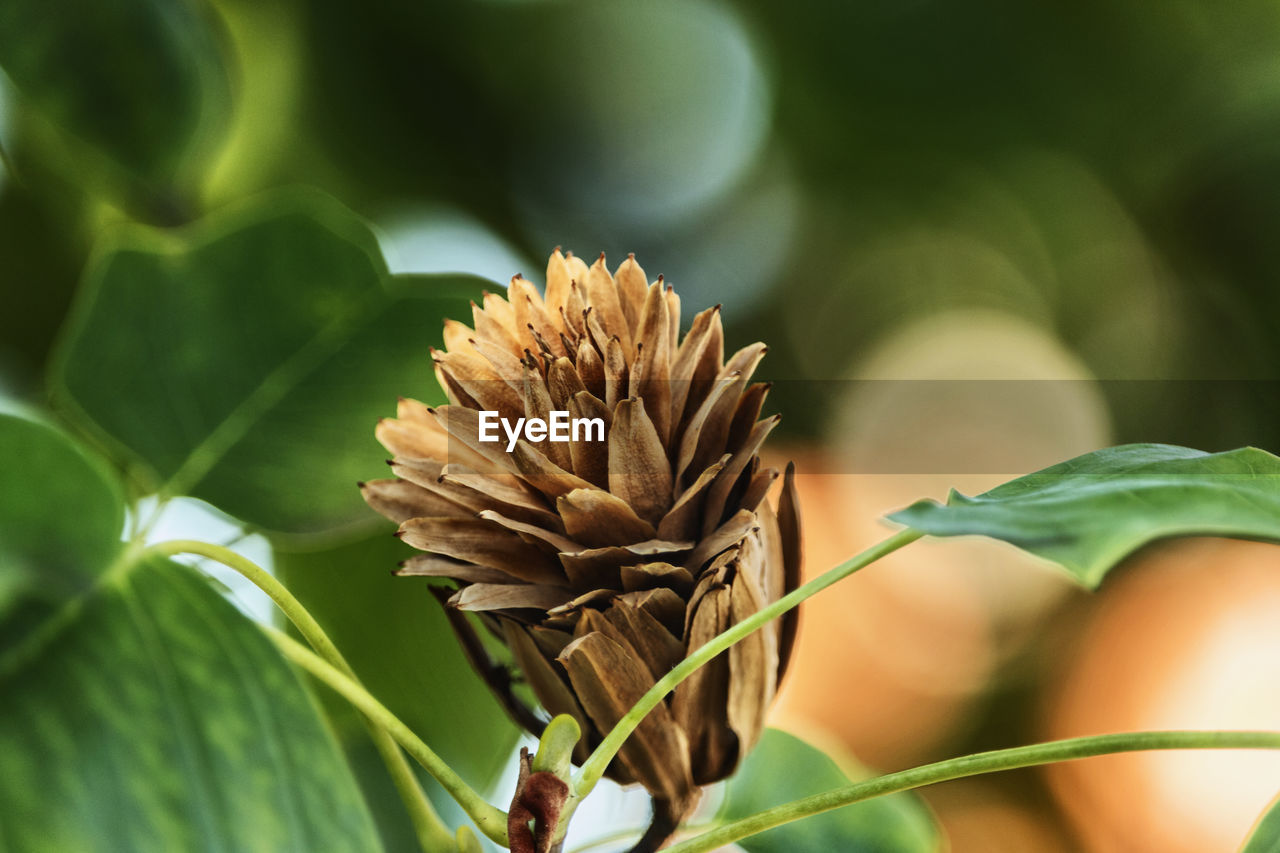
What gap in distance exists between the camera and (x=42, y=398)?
255mm

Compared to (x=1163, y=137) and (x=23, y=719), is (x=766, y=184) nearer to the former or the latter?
(x=1163, y=137)

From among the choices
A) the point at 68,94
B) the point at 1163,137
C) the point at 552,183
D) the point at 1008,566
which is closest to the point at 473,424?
the point at 68,94

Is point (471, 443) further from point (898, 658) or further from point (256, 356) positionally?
point (898, 658)

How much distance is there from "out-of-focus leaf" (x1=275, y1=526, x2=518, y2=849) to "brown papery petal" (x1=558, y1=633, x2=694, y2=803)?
123 mm

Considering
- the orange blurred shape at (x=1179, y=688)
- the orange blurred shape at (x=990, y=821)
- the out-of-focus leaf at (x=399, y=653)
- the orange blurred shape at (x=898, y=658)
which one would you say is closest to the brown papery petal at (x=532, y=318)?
the out-of-focus leaf at (x=399, y=653)

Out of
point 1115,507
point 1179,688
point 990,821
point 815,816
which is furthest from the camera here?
point 990,821

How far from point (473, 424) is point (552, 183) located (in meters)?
0.39

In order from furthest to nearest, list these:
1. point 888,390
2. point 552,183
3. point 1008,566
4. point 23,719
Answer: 1. point 1008,566
2. point 552,183
3. point 888,390
4. point 23,719

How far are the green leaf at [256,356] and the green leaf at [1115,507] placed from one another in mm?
142

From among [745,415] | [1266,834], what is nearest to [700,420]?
[745,415]

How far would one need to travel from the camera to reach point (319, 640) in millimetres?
148

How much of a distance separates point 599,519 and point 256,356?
12cm

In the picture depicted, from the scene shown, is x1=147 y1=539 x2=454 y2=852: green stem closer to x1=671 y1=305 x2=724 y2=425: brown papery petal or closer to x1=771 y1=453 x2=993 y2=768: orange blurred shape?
x1=671 y1=305 x2=724 y2=425: brown papery petal

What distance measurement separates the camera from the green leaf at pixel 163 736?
0.11 metres
